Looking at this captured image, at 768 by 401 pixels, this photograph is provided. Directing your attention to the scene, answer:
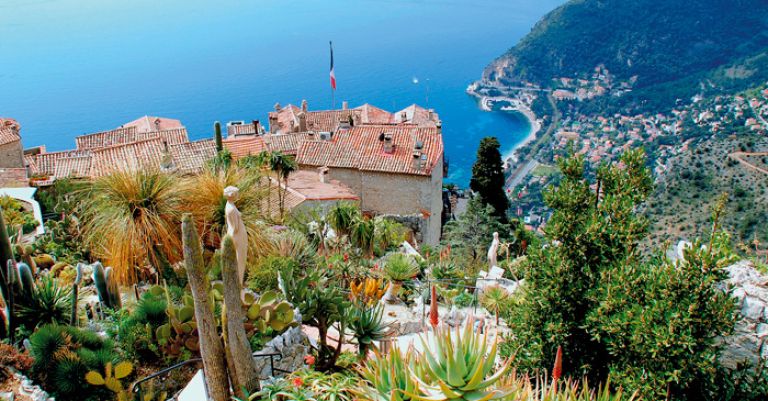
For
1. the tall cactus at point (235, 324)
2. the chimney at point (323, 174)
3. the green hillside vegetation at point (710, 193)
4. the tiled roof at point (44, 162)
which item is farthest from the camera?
the green hillside vegetation at point (710, 193)

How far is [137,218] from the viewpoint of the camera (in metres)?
9.38

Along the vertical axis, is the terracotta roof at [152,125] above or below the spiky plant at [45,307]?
above

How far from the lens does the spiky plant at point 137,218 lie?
924 centimetres

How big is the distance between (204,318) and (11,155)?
67.5 feet

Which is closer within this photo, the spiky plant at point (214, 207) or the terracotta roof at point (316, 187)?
the spiky plant at point (214, 207)

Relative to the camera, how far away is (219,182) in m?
10.4

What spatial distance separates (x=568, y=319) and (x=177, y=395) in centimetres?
580

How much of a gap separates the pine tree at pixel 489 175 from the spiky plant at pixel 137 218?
759 inches

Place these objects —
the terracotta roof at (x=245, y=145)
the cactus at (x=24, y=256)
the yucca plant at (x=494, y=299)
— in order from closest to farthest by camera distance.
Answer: the cactus at (x=24, y=256) < the yucca plant at (x=494, y=299) < the terracotta roof at (x=245, y=145)

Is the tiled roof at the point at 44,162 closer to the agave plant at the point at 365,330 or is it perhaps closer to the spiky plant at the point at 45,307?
the spiky plant at the point at 45,307

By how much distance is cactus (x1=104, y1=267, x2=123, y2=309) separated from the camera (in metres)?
8.86

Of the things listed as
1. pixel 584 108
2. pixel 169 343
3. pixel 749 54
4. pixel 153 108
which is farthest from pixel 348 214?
pixel 749 54

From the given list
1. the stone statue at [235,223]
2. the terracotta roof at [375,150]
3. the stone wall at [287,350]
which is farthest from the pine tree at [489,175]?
the stone statue at [235,223]

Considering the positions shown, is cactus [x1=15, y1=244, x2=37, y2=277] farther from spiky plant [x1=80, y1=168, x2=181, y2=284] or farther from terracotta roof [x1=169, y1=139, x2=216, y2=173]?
terracotta roof [x1=169, y1=139, x2=216, y2=173]
